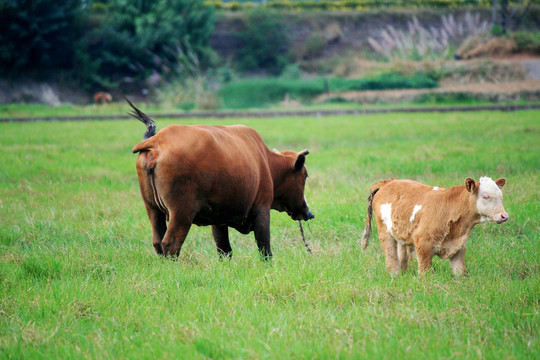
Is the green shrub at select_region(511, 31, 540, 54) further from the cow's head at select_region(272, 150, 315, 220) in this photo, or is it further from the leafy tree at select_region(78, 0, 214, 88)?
the cow's head at select_region(272, 150, 315, 220)

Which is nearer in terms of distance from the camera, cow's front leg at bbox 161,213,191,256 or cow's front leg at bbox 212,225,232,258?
cow's front leg at bbox 161,213,191,256

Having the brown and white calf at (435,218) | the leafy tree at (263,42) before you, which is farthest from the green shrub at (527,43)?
the brown and white calf at (435,218)

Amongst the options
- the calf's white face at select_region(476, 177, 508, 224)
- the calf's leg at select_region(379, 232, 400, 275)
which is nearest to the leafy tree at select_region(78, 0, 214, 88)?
the calf's leg at select_region(379, 232, 400, 275)

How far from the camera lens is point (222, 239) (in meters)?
6.61

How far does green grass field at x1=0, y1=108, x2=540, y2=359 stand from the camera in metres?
4.10

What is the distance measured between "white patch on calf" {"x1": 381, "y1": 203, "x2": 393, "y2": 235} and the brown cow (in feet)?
3.82

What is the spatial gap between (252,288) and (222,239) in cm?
144

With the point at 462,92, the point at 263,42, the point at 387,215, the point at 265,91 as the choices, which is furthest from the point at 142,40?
the point at 387,215

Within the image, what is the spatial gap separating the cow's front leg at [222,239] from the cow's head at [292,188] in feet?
2.71

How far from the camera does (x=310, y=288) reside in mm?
5250

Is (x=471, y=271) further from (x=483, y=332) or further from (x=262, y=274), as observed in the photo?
(x=262, y=274)

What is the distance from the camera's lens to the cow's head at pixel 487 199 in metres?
5.28

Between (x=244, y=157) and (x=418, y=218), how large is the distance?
174cm

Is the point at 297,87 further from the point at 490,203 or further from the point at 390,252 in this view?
the point at 490,203
